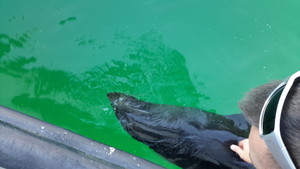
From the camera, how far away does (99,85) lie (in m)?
3.17

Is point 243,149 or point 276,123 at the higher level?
point 276,123

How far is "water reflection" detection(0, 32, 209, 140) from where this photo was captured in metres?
3.07

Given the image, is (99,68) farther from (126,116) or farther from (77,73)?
(126,116)

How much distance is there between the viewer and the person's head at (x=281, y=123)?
3.48 ft

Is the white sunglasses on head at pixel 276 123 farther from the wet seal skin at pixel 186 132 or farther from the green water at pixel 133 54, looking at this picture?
the green water at pixel 133 54

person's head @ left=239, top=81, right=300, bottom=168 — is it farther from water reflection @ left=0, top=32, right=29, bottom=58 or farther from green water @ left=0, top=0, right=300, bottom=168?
water reflection @ left=0, top=32, right=29, bottom=58

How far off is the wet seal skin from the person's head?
676 mm

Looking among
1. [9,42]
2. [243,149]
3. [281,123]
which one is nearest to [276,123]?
[281,123]

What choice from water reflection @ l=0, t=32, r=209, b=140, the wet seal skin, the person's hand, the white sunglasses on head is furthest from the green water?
the white sunglasses on head

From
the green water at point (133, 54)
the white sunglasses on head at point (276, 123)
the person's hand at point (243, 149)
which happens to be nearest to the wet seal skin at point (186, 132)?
the person's hand at point (243, 149)

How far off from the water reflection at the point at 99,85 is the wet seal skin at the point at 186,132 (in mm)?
669

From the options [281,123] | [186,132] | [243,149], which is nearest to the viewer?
[281,123]

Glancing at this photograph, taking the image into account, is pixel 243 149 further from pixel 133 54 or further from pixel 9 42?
pixel 9 42

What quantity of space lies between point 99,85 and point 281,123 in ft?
7.32
